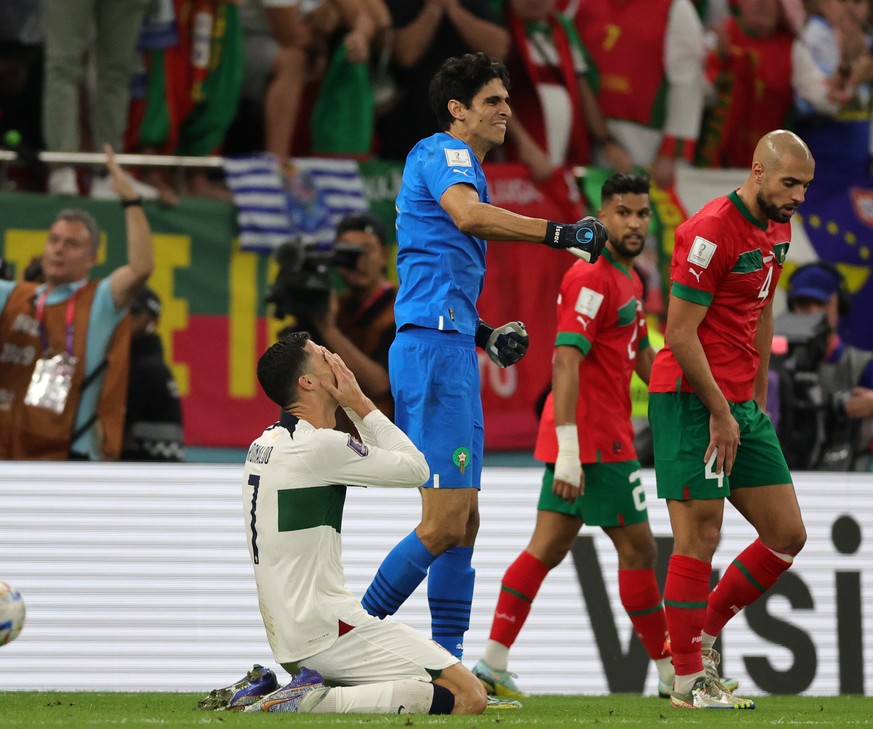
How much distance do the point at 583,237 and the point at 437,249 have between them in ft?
2.38

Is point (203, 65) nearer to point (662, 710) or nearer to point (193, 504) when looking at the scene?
point (193, 504)

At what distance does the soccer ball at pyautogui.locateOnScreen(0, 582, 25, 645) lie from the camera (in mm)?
5605

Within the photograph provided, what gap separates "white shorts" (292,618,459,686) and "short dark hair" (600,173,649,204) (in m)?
2.93

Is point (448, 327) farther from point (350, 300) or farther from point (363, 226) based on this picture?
point (350, 300)

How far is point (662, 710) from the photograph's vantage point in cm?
645

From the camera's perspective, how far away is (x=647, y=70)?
12.6 metres

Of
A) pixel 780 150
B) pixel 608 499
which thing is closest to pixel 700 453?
pixel 608 499

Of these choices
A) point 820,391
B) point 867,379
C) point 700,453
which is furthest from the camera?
point 867,379

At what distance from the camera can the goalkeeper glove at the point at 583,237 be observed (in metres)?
5.86

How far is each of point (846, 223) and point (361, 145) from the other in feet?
13.6

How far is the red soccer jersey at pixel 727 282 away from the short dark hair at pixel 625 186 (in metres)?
1.18

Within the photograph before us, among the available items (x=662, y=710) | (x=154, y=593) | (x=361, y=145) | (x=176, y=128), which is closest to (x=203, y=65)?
(x=176, y=128)

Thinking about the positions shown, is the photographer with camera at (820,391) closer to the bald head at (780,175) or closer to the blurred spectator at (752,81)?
the blurred spectator at (752,81)

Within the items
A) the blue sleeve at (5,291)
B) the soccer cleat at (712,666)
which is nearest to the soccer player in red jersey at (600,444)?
the soccer cleat at (712,666)
